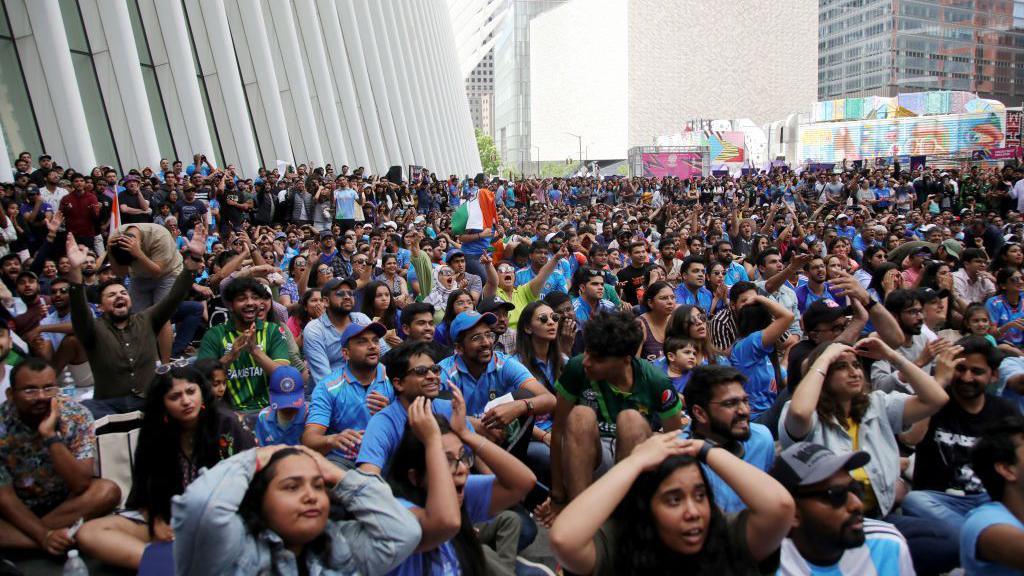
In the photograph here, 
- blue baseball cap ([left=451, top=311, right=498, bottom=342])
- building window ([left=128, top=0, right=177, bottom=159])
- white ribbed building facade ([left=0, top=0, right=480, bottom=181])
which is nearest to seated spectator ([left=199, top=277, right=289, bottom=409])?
blue baseball cap ([left=451, top=311, right=498, bottom=342])

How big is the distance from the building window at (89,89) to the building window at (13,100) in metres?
1.77

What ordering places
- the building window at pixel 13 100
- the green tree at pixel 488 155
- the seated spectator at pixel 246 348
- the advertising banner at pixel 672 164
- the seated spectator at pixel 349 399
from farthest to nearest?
the green tree at pixel 488 155 < the advertising banner at pixel 672 164 < the building window at pixel 13 100 < the seated spectator at pixel 246 348 < the seated spectator at pixel 349 399

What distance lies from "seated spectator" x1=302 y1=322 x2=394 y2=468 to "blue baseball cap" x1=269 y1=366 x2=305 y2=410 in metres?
0.34

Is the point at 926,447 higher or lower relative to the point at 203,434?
lower

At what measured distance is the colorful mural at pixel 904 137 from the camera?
190ft

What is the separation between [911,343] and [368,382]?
14.8 ft

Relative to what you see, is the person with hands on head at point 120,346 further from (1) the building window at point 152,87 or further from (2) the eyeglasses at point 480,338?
(1) the building window at point 152,87

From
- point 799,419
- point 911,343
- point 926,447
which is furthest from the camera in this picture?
point 911,343

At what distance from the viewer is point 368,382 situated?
561cm

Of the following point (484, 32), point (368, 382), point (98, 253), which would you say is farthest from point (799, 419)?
point (484, 32)

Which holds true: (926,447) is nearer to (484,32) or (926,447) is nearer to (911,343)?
(911,343)

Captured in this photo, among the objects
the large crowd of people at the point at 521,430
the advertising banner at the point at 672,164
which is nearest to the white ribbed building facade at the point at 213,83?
the large crowd of people at the point at 521,430

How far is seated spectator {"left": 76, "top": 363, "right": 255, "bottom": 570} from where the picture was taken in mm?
4125

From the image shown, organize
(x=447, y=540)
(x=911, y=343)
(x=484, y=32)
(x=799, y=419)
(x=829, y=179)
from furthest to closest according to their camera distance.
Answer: (x=484, y=32)
(x=829, y=179)
(x=911, y=343)
(x=799, y=419)
(x=447, y=540)
